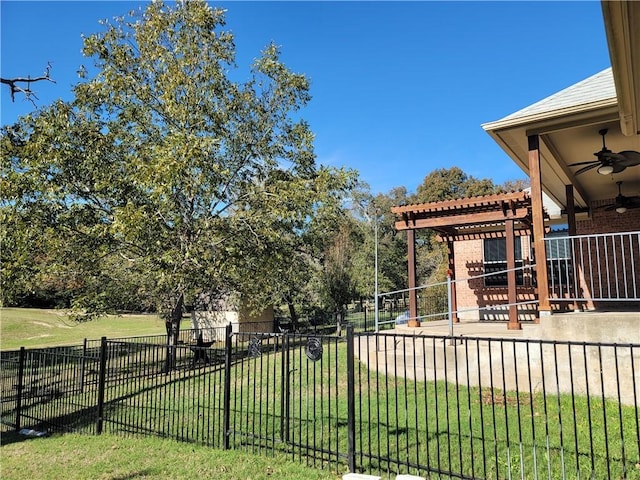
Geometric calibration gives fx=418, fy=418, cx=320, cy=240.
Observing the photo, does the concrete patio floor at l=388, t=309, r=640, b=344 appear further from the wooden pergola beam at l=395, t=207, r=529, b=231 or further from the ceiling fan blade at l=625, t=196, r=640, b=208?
the ceiling fan blade at l=625, t=196, r=640, b=208

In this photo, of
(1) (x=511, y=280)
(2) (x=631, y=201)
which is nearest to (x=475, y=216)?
(1) (x=511, y=280)

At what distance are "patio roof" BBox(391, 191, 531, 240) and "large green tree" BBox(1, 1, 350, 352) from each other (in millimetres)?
2933

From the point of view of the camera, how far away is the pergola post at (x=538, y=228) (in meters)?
6.82

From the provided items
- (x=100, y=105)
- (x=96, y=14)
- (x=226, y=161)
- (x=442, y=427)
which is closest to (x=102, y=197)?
(x=100, y=105)

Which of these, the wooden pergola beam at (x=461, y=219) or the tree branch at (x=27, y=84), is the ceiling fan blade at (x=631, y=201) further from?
the tree branch at (x=27, y=84)

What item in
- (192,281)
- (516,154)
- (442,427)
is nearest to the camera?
(442,427)

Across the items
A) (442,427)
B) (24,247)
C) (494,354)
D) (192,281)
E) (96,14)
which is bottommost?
(442,427)

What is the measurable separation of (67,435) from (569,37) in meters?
13.3

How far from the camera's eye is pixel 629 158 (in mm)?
7176

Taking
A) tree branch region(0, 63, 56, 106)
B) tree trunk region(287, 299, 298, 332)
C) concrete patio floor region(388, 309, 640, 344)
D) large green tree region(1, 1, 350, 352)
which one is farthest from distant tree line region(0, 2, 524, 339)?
tree trunk region(287, 299, 298, 332)

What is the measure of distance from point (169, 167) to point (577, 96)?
8.12 metres

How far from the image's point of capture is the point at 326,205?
1198 centimetres

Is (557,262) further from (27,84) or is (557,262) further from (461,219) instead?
(27,84)

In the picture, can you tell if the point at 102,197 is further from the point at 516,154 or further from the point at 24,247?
the point at 516,154
